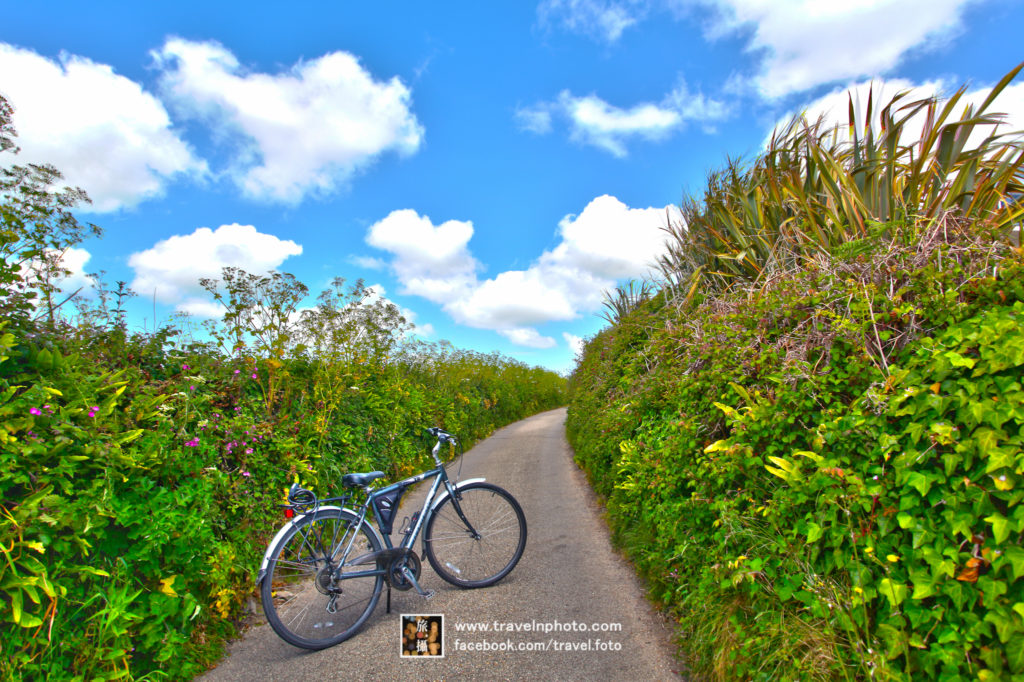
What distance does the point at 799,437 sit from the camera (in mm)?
2727

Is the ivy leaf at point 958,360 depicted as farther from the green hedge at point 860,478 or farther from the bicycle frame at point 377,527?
the bicycle frame at point 377,527

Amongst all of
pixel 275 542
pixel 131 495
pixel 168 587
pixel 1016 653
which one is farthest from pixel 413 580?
pixel 1016 653

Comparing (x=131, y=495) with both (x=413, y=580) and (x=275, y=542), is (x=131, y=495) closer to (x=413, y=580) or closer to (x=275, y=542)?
(x=275, y=542)

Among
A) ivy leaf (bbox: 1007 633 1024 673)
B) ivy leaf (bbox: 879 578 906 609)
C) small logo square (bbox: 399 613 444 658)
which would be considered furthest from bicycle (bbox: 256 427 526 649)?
ivy leaf (bbox: 1007 633 1024 673)

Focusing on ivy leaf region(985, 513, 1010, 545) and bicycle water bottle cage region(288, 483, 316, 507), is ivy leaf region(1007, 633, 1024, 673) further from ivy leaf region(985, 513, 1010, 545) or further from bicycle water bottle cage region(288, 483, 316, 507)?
bicycle water bottle cage region(288, 483, 316, 507)

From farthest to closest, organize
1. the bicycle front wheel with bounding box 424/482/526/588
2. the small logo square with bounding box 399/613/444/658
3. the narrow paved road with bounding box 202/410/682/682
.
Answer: the bicycle front wheel with bounding box 424/482/526/588
the small logo square with bounding box 399/613/444/658
the narrow paved road with bounding box 202/410/682/682

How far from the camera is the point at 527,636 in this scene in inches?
131

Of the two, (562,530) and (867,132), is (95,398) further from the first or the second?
(867,132)

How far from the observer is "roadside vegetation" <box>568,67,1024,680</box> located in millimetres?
1795

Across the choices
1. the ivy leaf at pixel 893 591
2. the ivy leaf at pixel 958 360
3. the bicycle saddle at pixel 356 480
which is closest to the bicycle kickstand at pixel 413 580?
the bicycle saddle at pixel 356 480

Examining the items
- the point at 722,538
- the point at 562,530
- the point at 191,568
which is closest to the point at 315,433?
the point at 191,568

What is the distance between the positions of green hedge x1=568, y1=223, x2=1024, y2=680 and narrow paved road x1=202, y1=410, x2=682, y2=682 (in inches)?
13.4

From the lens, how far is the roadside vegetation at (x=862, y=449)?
70.7 inches

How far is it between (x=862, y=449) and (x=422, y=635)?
2804mm
